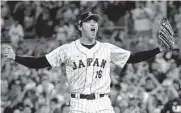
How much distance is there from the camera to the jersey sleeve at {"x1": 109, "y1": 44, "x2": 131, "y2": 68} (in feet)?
16.9

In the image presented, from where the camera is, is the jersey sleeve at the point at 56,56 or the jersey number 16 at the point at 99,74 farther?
the jersey sleeve at the point at 56,56

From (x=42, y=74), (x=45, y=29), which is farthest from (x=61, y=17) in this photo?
(x=42, y=74)

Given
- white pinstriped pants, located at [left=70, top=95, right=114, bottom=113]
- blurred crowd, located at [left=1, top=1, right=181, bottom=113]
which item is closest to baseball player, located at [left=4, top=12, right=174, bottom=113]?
white pinstriped pants, located at [left=70, top=95, right=114, bottom=113]

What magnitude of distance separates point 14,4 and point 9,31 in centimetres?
117

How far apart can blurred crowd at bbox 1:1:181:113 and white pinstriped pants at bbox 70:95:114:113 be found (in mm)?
3710

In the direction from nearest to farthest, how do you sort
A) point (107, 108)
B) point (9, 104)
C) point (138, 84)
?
point (107, 108) → point (9, 104) → point (138, 84)

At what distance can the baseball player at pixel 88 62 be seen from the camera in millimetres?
4969

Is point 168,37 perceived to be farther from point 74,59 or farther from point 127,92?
point 127,92

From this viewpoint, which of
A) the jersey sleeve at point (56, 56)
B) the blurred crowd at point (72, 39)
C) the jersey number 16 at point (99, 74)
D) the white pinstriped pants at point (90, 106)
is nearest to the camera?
the white pinstriped pants at point (90, 106)

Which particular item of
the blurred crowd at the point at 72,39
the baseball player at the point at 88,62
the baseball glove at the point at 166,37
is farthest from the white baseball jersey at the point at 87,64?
the blurred crowd at the point at 72,39

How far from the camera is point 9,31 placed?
11.9 meters

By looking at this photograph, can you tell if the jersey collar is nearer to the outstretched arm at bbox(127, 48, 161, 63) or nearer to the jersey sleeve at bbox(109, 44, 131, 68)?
the jersey sleeve at bbox(109, 44, 131, 68)

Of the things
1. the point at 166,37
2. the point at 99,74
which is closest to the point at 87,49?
the point at 99,74

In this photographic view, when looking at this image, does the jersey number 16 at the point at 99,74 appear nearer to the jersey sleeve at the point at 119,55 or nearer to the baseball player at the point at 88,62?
the baseball player at the point at 88,62
